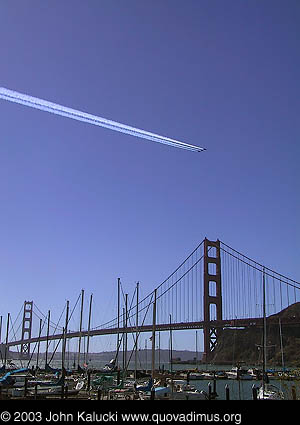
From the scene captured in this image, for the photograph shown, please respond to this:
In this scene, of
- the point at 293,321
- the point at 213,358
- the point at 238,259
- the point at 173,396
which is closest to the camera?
the point at 173,396

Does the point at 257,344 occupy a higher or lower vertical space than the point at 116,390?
higher

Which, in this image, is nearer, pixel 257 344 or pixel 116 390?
A: pixel 116 390

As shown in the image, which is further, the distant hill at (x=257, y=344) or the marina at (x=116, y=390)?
the distant hill at (x=257, y=344)

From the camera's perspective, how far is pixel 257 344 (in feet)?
345

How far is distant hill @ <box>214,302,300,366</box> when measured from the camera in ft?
343

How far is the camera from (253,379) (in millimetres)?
61625

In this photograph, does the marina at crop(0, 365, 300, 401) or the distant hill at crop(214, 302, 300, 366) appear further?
the distant hill at crop(214, 302, 300, 366)

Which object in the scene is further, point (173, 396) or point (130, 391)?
point (130, 391)

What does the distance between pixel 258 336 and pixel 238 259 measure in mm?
27085

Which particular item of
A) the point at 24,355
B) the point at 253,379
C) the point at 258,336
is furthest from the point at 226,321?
the point at 24,355

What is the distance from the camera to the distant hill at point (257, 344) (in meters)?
105

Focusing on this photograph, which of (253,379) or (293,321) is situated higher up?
(293,321)
